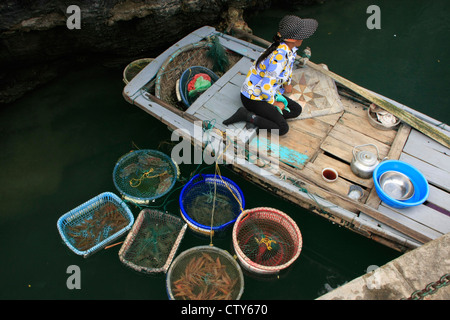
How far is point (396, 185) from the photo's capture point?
4238 millimetres

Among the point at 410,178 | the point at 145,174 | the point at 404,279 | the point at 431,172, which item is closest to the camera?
the point at 404,279

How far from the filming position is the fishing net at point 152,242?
13.7 feet

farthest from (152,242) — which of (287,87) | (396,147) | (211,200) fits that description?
(396,147)

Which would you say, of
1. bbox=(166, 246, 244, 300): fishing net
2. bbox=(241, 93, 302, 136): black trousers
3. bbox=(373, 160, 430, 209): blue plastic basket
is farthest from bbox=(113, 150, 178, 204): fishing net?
bbox=(373, 160, 430, 209): blue plastic basket

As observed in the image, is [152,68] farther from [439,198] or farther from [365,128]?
[439,198]

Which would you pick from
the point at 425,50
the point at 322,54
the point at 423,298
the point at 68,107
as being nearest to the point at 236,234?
the point at 423,298

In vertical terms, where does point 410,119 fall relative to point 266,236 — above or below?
above

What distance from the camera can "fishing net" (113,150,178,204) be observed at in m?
4.81

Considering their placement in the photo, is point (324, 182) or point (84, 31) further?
point (84, 31)

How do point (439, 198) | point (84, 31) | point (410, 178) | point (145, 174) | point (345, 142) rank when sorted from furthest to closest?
1. point (84, 31)
2. point (145, 174)
3. point (345, 142)
4. point (410, 178)
5. point (439, 198)

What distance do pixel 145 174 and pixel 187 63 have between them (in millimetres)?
1873

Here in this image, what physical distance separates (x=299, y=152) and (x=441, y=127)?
2.00 meters

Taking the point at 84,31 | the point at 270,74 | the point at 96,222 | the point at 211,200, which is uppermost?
the point at 270,74

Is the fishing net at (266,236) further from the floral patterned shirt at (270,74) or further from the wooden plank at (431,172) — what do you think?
the wooden plank at (431,172)
